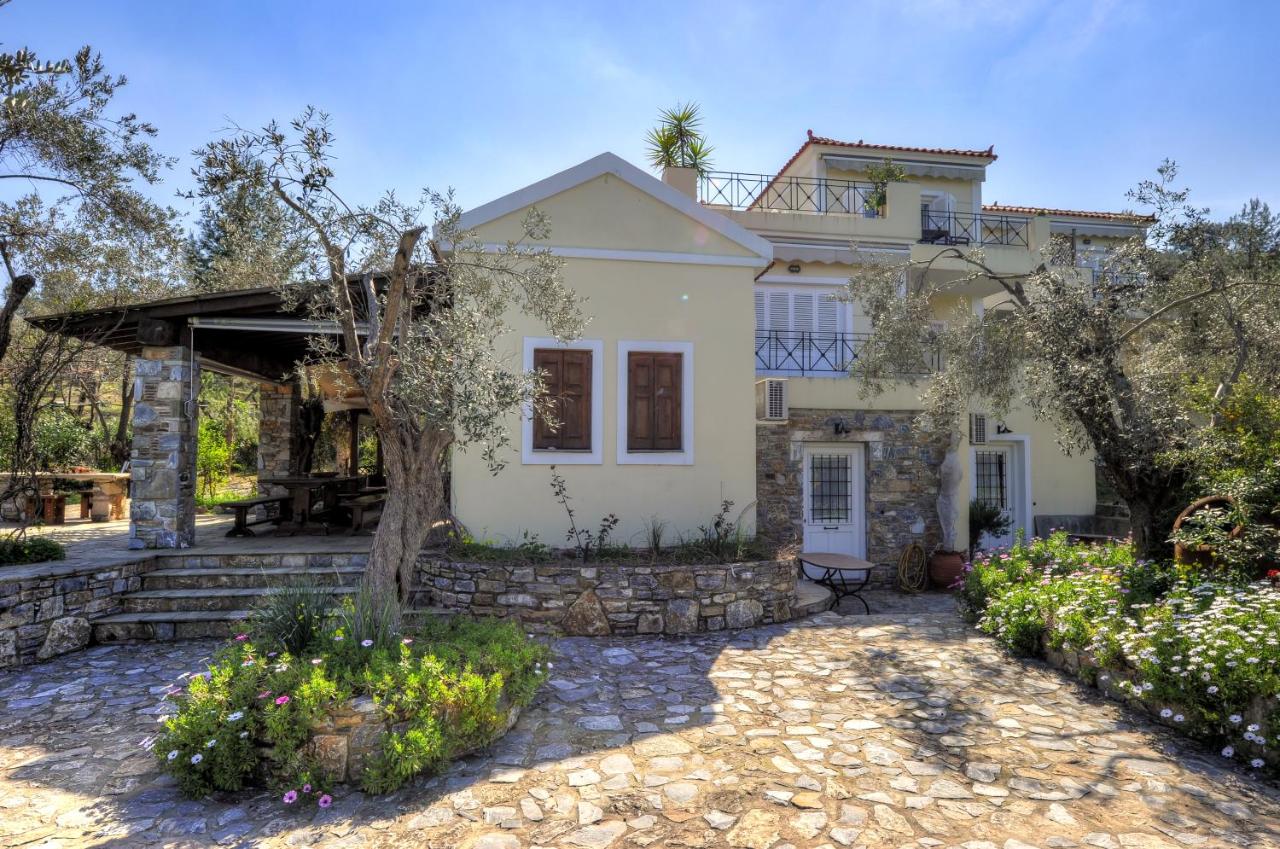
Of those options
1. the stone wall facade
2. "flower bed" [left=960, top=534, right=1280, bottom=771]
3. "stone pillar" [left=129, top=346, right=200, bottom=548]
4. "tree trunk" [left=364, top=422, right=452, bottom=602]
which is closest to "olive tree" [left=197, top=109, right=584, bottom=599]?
"tree trunk" [left=364, top=422, right=452, bottom=602]

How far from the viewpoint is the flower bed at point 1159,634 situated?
187 inches

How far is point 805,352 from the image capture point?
13242 mm

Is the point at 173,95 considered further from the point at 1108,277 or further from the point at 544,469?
the point at 1108,277

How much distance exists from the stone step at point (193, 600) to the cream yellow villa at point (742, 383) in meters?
2.51

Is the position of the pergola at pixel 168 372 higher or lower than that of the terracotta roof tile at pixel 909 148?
lower

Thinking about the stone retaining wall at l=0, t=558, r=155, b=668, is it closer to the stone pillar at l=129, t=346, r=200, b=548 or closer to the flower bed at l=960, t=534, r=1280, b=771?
the stone pillar at l=129, t=346, r=200, b=548

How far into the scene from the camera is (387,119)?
21.9 ft

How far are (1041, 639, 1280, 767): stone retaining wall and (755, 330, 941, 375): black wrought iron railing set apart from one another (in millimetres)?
6975

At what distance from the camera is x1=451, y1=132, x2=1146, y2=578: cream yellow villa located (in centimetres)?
920

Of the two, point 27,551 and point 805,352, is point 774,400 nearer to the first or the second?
point 805,352

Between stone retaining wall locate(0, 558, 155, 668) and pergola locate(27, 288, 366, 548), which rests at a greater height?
pergola locate(27, 288, 366, 548)

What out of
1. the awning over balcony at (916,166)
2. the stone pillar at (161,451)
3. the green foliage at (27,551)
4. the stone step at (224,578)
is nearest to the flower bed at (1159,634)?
the stone step at (224,578)

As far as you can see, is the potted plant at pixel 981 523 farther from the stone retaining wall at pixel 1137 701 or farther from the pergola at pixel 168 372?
the pergola at pixel 168 372

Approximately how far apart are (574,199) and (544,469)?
146 inches
